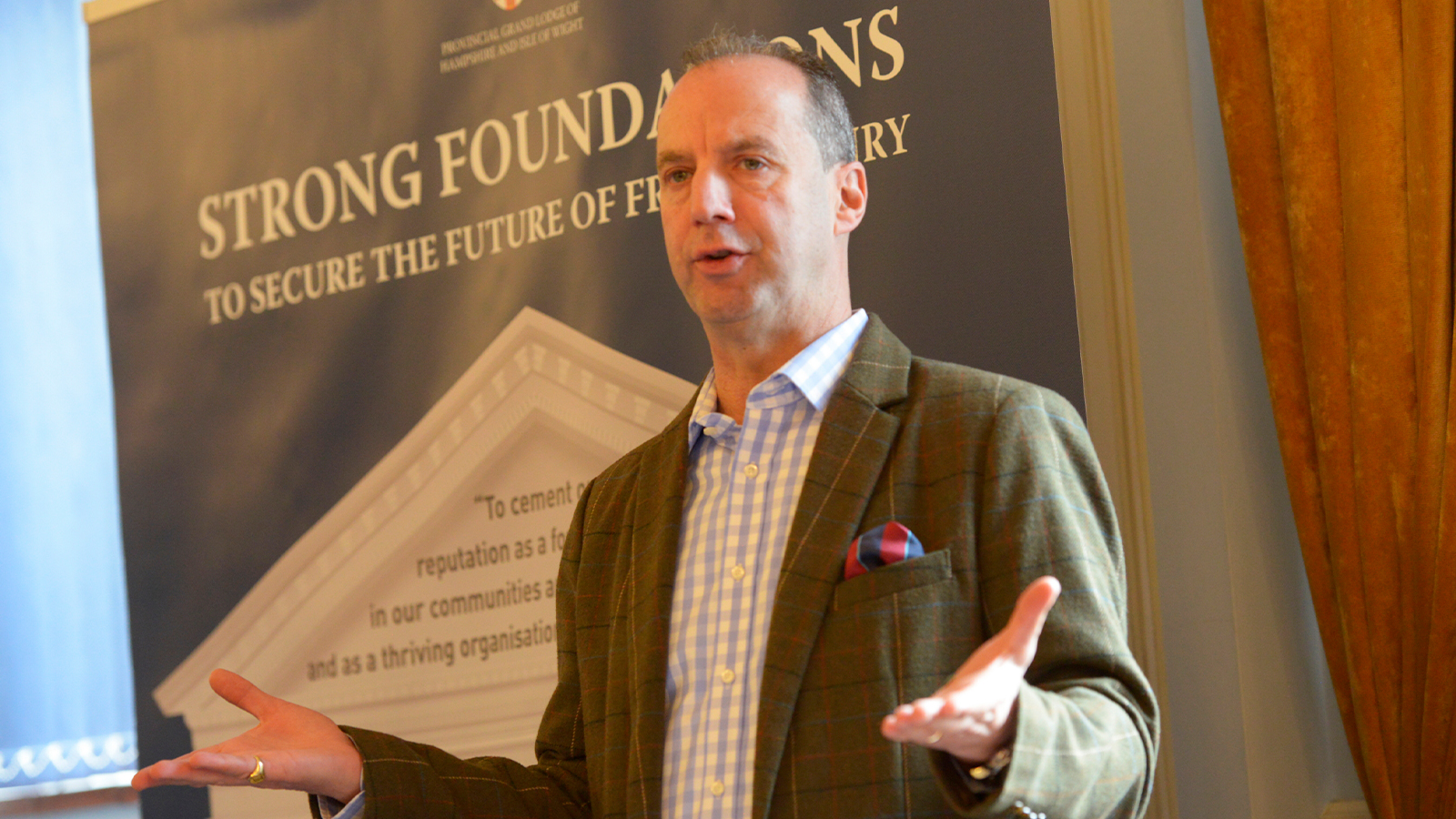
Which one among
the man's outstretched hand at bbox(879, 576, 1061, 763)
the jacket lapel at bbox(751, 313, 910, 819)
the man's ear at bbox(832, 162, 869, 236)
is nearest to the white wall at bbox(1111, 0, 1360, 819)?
the man's ear at bbox(832, 162, 869, 236)

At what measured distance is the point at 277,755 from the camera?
1.61m

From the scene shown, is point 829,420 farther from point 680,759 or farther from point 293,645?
point 293,645

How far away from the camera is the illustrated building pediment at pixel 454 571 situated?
274cm

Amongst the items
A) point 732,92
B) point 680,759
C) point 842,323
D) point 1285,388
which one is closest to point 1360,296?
point 1285,388

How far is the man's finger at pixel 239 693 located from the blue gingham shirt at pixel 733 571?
0.49 metres

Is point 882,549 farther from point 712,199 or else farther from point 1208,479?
point 1208,479

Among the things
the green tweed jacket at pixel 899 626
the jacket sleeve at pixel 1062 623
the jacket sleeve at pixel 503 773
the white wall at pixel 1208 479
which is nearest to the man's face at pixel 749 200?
the green tweed jacket at pixel 899 626

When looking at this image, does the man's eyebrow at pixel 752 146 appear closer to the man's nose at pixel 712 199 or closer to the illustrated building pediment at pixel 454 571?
the man's nose at pixel 712 199

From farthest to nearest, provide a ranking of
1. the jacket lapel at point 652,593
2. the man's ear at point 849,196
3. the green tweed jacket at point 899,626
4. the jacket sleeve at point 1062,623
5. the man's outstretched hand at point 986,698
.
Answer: the man's ear at point 849,196 → the jacket lapel at point 652,593 → the green tweed jacket at point 899,626 → the jacket sleeve at point 1062,623 → the man's outstretched hand at point 986,698

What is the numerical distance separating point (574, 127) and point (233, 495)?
117 cm

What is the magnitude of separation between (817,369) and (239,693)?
2.60ft

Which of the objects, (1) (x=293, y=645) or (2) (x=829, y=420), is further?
(1) (x=293, y=645)

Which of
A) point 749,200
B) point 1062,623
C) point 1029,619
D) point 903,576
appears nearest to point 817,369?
point 749,200

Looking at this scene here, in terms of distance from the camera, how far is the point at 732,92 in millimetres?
1813
